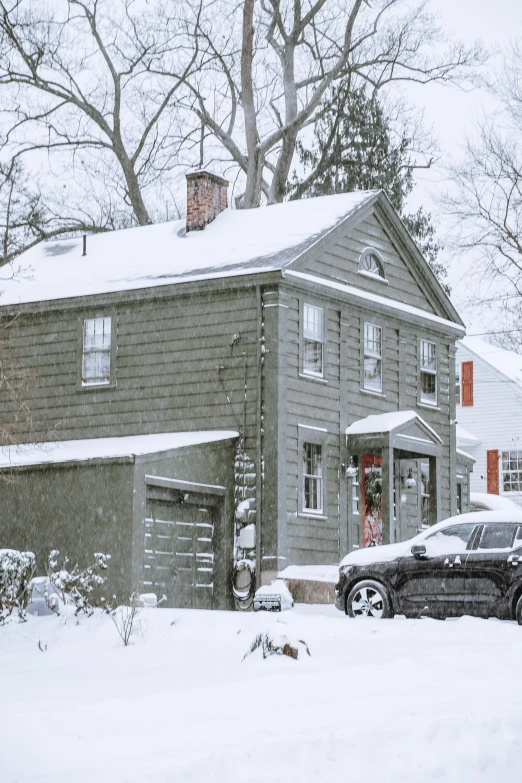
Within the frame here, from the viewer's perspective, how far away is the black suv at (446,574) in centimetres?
1590

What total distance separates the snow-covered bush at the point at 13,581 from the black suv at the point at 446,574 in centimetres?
441

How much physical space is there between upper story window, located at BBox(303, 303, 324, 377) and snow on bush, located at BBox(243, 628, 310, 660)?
433 inches

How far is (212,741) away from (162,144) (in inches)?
1353

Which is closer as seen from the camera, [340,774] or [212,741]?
[340,774]

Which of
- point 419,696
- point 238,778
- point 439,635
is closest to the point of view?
point 238,778

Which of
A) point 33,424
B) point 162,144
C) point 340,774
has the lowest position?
point 340,774

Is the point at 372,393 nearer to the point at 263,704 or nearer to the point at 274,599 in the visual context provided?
the point at 274,599

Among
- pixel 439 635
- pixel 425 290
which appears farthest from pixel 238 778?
pixel 425 290

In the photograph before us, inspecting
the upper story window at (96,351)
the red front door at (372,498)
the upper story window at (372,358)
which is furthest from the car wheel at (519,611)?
the upper story window at (96,351)

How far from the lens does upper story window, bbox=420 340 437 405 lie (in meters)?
27.0

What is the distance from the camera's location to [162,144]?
4075cm

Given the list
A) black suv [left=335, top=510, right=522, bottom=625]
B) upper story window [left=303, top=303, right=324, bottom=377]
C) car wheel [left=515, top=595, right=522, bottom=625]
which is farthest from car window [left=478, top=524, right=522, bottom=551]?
upper story window [left=303, top=303, right=324, bottom=377]

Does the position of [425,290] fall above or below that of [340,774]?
above

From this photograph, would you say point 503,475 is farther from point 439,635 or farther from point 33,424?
point 439,635
